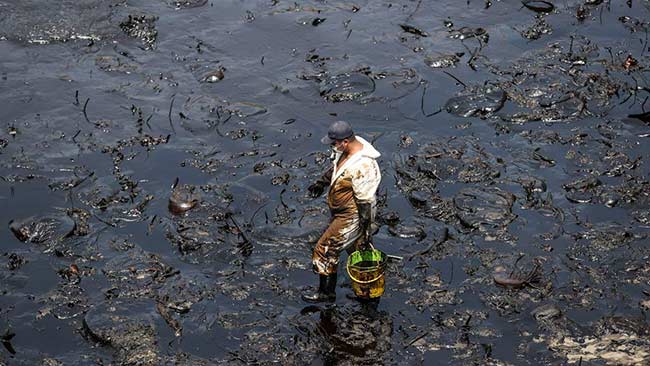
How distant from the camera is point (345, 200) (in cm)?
899

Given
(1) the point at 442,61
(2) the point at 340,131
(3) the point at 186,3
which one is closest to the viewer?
(2) the point at 340,131

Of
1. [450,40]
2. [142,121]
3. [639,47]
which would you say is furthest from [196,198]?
[639,47]

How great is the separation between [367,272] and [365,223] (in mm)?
510

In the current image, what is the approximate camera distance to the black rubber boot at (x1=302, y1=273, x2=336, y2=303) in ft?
30.7

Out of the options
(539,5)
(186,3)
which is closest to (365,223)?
(186,3)

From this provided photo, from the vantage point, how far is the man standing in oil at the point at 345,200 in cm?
878

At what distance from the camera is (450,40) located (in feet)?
47.9

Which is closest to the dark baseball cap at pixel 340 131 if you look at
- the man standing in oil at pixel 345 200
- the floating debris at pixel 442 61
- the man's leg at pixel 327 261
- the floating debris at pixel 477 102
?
the man standing in oil at pixel 345 200

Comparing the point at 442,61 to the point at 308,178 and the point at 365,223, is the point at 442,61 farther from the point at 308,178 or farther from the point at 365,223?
the point at 365,223

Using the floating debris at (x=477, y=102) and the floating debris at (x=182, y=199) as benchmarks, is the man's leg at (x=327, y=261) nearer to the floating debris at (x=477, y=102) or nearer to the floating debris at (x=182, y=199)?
the floating debris at (x=182, y=199)

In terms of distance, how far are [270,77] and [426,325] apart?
5.84m

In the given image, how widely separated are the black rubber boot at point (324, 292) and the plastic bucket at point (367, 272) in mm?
227

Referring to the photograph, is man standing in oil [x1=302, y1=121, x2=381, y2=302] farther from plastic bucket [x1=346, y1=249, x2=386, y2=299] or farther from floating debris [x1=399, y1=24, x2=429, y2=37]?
floating debris [x1=399, y1=24, x2=429, y2=37]

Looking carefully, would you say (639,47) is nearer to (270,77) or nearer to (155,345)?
(270,77)
